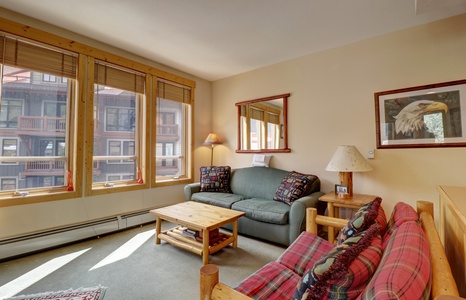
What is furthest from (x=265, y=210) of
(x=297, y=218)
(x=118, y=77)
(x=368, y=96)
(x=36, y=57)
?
(x=36, y=57)

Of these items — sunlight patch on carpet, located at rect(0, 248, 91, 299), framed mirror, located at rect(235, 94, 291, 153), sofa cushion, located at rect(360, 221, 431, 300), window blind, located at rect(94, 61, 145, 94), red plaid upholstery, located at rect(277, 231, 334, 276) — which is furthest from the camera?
framed mirror, located at rect(235, 94, 291, 153)

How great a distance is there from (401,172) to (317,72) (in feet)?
5.78

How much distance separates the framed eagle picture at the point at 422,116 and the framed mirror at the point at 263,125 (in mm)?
1325

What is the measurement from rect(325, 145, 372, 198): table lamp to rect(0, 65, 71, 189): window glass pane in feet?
11.4

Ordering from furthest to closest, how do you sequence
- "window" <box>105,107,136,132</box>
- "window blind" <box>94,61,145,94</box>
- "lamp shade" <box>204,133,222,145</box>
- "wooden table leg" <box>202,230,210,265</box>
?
"lamp shade" <box>204,133,222,145</box>, "window" <box>105,107,136,132</box>, "window blind" <box>94,61,145,94</box>, "wooden table leg" <box>202,230,210,265</box>

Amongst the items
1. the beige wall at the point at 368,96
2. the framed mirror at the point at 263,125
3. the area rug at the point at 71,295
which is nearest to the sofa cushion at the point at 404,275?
the area rug at the point at 71,295

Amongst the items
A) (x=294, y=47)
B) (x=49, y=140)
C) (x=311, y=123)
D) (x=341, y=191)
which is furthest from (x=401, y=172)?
(x=49, y=140)

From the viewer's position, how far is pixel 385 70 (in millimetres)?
2732

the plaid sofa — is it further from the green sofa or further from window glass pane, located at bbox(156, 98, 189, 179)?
window glass pane, located at bbox(156, 98, 189, 179)

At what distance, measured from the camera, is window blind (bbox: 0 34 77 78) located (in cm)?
236

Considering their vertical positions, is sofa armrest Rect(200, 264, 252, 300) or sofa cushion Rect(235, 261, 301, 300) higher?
sofa armrest Rect(200, 264, 252, 300)

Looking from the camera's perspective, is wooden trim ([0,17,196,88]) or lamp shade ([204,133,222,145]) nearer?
wooden trim ([0,17,196,88])

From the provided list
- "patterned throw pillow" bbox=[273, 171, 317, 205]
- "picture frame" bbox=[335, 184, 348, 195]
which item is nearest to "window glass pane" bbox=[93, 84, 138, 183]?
"patterned throw pillow" bbox=[273, 171, 317, 205]

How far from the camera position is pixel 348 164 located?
2545 millimetres
